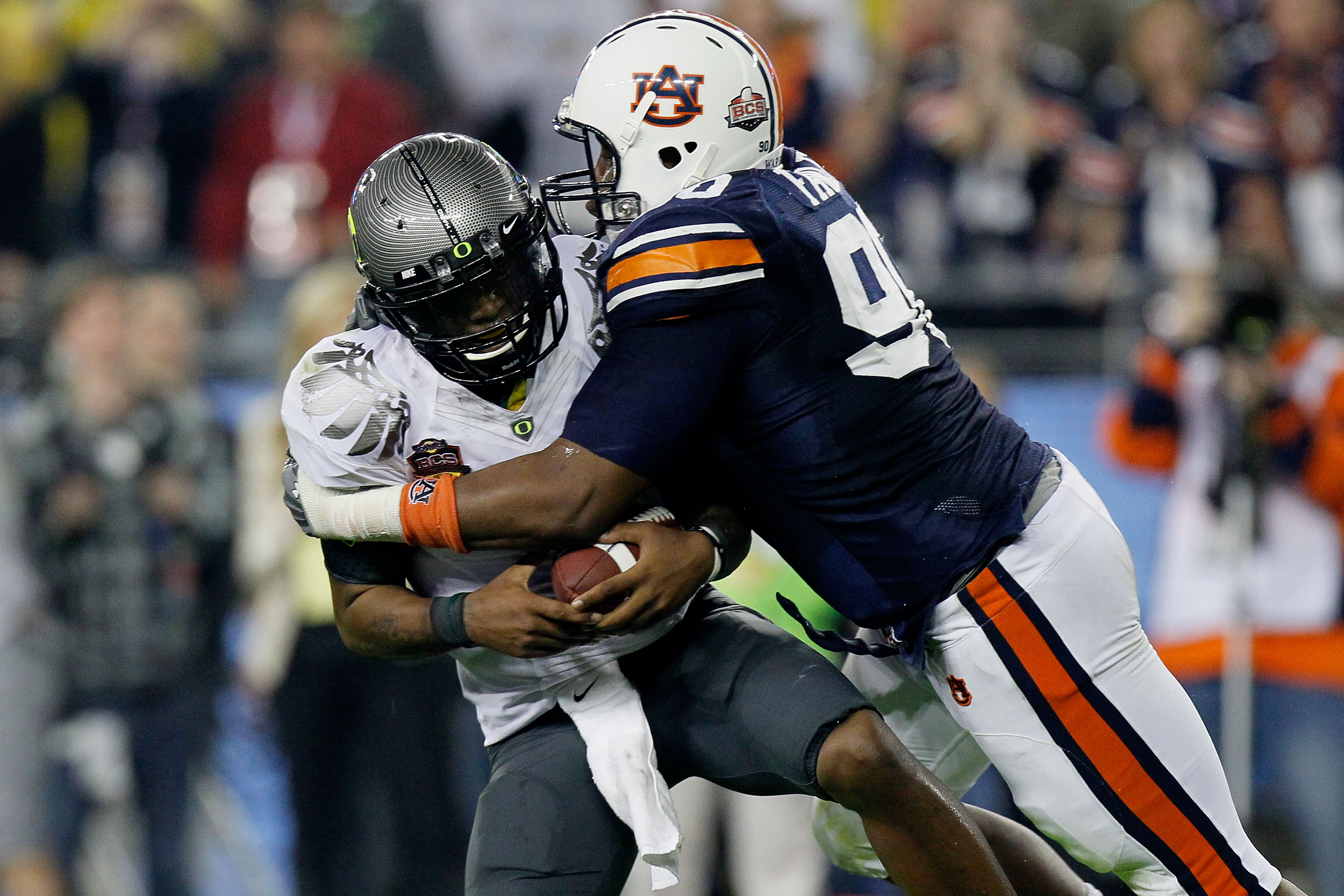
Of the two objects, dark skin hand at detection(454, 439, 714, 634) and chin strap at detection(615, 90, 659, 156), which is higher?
chin strap at detection(615, 90, 659, 156)

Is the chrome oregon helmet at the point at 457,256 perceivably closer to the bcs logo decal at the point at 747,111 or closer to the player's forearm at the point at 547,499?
the player's forearm at the point at 547,499

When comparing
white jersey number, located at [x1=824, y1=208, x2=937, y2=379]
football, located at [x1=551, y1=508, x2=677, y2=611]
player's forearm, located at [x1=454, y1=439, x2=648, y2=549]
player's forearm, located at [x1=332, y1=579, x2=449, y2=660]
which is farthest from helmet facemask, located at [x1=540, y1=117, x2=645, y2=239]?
player's forearm, located at [x1=332, y1=579, x2=449, y2=660]

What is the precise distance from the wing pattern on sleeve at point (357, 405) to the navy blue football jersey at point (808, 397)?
0.33 m

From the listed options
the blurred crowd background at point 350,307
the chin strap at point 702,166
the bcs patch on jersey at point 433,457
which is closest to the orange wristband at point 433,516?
the bcs patch on jersey at point 433,457

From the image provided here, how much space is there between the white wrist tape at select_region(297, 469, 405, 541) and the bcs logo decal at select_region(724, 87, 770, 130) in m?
0.90

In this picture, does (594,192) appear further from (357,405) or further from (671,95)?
(357,405)

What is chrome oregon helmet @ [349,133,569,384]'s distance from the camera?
270 centimetres

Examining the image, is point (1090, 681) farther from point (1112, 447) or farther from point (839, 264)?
point (1112, 447)

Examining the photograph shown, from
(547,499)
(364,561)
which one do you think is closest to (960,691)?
(547,499)

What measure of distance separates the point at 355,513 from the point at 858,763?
95 cm

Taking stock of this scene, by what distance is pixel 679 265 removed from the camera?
258 cm

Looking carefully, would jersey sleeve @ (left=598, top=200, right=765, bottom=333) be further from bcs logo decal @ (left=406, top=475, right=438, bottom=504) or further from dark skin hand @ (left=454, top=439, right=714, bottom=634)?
bcs logo decal @ (left=406, top=475, right=438, bottom=504)

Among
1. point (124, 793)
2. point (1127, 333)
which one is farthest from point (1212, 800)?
point (124, 793)

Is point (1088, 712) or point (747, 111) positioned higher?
point (747, 111)
